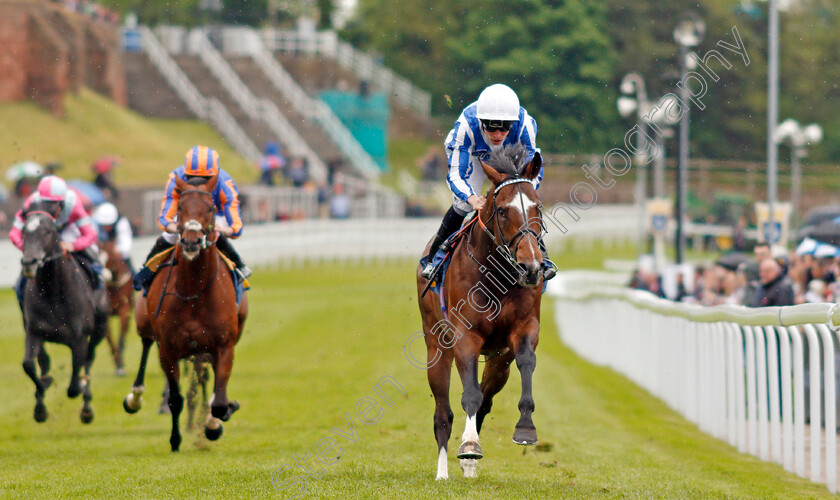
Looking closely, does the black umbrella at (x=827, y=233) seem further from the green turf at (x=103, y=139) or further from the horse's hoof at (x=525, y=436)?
the green turf at (x=103, y=139)

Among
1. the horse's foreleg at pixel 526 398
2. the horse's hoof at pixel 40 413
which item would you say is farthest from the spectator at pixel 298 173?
the horse's foreleg at pixel 526 398

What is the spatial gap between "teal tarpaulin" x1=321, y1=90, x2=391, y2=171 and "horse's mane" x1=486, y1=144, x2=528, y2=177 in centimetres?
3551

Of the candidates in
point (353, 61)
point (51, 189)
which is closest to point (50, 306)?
point (51, 189)

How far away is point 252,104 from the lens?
40.3 m

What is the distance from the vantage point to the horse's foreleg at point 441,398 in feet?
23.1

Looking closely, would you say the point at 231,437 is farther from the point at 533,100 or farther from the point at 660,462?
the point at 533,100

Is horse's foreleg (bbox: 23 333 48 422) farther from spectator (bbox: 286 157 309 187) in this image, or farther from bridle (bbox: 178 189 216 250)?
spectator (bbox: 286 157 309 187)

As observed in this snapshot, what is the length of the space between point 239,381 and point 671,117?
27.6 ft

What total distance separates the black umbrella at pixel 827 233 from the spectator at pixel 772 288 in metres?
1.54

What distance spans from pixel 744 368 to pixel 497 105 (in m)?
3.47

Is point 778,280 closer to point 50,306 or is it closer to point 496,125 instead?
point 496,125

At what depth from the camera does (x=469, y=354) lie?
6.66 metres

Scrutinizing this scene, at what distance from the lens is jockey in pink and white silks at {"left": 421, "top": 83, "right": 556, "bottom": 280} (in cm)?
680

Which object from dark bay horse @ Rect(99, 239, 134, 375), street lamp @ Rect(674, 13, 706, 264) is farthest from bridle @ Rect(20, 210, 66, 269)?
street lamp @ Rect(674, 13, 706, 264)
